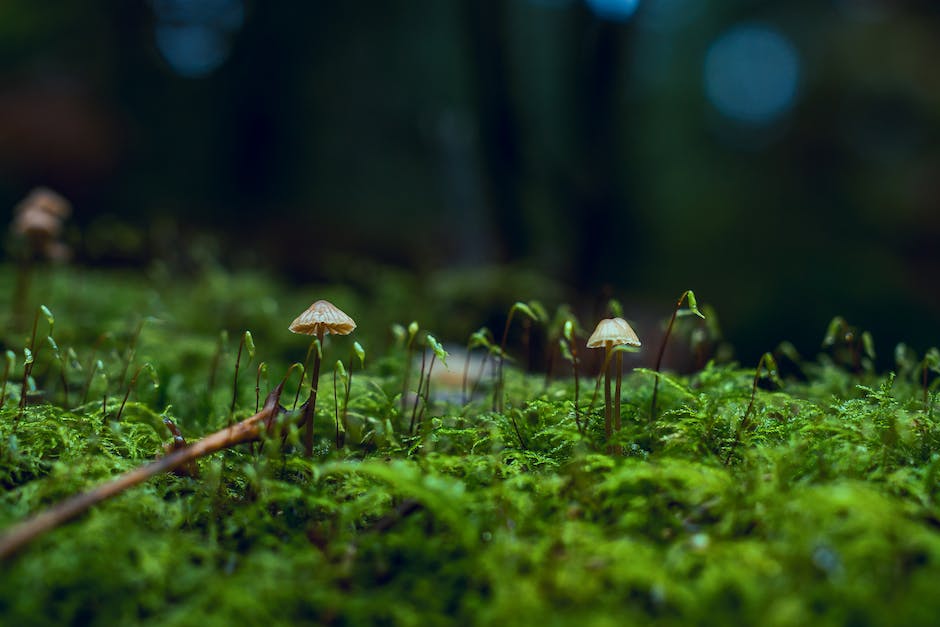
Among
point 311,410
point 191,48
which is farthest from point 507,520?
point 191,48

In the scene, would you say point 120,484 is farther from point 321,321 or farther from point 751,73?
point 751,73

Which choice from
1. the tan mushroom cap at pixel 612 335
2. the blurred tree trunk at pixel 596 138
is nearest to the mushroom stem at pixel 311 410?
the tan mushroom cap at pixel 612 335

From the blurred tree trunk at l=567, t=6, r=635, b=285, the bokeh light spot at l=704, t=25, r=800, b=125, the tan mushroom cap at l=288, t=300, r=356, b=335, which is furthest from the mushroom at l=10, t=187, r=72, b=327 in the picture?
the bokeh light spot at l=704, t=25, r=800, b=125

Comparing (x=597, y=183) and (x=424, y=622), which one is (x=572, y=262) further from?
(x=424, y=622)

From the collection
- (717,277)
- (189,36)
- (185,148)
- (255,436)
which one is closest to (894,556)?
(255,436)

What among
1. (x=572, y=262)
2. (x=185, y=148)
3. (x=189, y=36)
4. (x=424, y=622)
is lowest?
(x=424, y=622)

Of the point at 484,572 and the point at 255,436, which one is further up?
the point at 255,436

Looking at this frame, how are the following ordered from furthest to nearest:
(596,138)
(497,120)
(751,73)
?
(751,73) → (497,120) → (596,138)
